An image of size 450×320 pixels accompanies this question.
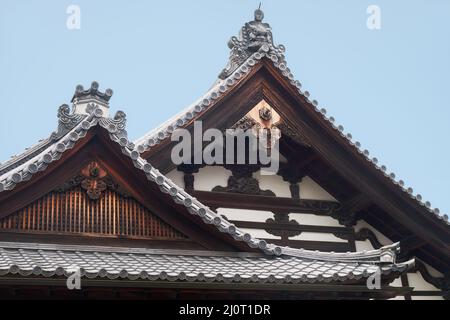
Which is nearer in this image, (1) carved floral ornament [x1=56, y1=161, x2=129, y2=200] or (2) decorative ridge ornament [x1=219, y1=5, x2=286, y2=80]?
(1) carved floral ornament [x1=56, y1=161, x2=129, y2=200]

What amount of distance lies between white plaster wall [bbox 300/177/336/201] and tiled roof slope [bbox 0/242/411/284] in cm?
359

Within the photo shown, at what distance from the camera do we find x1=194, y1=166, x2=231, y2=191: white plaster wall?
11679 mm

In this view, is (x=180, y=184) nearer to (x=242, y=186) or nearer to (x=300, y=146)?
(x=242, y=186)

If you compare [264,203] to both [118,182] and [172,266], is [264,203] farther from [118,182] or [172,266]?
[172,266]

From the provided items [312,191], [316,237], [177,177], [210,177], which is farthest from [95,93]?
[316,237]

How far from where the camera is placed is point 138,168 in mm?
8523

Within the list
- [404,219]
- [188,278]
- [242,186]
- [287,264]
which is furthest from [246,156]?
[188,278]

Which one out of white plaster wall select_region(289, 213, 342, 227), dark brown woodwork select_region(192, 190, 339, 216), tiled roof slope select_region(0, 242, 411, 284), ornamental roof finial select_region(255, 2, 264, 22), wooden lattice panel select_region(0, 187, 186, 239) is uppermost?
ornamental roof finial select_region(255, 2, 264, 22)

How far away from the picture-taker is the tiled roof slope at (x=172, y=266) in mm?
7200

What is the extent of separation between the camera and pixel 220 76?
12.5 m

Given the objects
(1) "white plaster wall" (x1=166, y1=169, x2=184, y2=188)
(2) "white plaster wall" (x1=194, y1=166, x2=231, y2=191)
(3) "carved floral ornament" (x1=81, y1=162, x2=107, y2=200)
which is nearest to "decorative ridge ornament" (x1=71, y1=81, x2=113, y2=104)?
(1) "white plaster wall" (x1=166, y1=169, x2=184, y2=188)

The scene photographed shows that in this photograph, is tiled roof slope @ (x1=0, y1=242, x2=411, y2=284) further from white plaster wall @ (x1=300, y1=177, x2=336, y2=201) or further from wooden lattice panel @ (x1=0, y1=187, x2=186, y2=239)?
white plaster wall @ (x1=300, y1=177, x2=336, y2=201)

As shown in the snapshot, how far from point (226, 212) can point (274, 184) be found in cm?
123

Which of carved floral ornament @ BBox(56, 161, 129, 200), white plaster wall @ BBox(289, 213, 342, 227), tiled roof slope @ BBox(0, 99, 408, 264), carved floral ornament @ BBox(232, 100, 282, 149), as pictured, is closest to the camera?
tiled roof slope @ BBox(0, 99, 408, 264)
